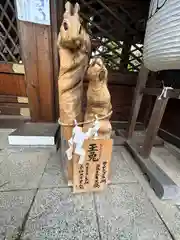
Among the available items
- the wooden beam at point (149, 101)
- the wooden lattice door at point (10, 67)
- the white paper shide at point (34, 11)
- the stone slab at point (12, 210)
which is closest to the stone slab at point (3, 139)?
the wooden lattice door at point (10, 67)

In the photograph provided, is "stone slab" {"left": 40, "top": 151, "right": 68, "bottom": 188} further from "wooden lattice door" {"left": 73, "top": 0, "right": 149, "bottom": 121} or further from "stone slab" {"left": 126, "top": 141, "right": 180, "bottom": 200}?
"wooden lattice door" {"left": 73, "top": 0, "right": 149, "bottom": 121}

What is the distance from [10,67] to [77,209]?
119cm

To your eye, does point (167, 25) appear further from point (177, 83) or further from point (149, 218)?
point (149, 218)

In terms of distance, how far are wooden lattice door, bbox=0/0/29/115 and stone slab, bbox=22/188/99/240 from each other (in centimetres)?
95

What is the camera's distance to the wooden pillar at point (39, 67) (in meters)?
1.01

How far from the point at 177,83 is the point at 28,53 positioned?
1126 millimetres

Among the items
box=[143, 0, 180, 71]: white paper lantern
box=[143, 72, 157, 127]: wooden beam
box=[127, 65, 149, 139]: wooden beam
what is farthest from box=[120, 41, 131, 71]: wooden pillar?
box=[143, 0, 180, 71]: white paper lantern

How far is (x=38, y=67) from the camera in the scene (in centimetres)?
108

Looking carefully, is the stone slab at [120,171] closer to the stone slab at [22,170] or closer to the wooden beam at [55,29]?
the stone slab at [22,170]

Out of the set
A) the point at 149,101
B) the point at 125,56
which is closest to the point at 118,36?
the point at 125,56

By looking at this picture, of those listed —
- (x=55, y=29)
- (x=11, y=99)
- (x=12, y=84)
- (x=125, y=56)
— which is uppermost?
(x=55, y=29)

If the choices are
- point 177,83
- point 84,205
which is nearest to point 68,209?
point 84,205

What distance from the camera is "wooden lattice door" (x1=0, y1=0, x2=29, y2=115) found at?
45.1 inches

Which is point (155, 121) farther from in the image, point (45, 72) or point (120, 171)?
point (45, 72)
